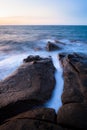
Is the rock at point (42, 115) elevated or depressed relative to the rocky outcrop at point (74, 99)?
depressed

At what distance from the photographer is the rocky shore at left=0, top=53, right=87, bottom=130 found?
313 centimetres

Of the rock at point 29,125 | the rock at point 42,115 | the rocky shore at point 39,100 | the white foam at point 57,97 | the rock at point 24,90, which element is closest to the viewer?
the rock at point 29,125

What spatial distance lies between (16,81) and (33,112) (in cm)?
183

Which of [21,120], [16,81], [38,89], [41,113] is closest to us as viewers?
[21,120]

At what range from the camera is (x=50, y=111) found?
11.6 ft

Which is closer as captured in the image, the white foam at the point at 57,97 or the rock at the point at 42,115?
the rock at the point at 42,115

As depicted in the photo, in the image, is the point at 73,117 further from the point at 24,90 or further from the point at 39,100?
the point at 24,90

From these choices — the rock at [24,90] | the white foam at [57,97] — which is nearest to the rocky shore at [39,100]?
the rock at [24,90]

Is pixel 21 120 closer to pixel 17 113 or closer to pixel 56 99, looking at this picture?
pixel 17 113

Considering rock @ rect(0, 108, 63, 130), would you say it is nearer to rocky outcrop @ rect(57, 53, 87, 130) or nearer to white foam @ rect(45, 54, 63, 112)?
rocky outcrop @ rect(57, 53, 87, 130)

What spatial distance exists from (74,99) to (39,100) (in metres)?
0.97

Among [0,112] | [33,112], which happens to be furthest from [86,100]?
[0,112]

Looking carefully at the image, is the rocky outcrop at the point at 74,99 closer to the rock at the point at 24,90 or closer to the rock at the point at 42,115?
the rock at the point at 42,115

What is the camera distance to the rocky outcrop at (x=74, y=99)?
Result: 3.15m
